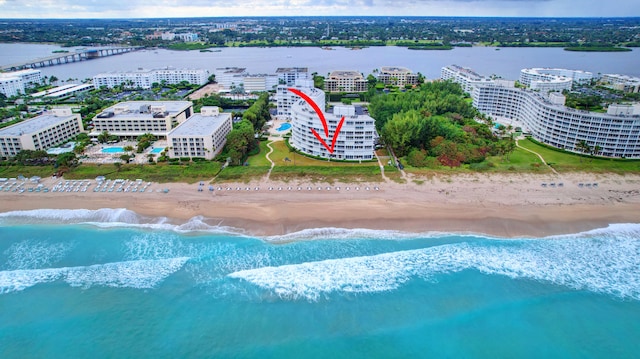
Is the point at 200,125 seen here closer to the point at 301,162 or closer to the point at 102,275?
the point at 301,162

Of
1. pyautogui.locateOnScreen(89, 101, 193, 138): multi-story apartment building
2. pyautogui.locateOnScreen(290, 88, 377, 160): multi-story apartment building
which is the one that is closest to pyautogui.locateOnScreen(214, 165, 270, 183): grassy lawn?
pyautogui.locateOnScreen(290, 88, 377, 160): multi-story apartment building

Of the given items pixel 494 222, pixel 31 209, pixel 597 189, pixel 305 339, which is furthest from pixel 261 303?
pixel 597 189

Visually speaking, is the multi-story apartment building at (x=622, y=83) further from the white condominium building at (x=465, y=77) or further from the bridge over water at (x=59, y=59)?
the bridge over water at (x=59, y=59)

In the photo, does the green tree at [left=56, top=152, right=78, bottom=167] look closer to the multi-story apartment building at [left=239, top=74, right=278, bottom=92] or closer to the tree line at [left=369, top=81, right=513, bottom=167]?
the tree line at [left=369, top=81, right=513, bottom=167]

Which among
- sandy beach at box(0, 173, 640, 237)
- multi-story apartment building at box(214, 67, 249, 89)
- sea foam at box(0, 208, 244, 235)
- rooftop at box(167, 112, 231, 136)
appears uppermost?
multi-story apartment building at box(214, 67, 249, 89)

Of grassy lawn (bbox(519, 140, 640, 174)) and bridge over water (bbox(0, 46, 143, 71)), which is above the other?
bridge over water (bbox(0, 46, 143, 71))

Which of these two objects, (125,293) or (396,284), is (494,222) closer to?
(396,284)
